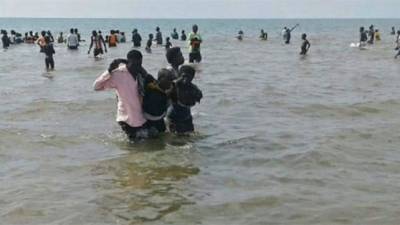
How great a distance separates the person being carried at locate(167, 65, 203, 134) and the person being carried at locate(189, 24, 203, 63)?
489 inches

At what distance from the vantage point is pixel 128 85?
26.1 feet

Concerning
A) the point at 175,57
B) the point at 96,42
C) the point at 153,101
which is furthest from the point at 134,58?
the point at 96,42

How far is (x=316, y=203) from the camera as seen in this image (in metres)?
6.25

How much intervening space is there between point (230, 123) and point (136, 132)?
320 centimetres

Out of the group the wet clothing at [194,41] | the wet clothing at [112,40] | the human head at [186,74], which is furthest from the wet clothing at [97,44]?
the human head at [186,74]

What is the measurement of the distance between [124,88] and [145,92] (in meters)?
0.28

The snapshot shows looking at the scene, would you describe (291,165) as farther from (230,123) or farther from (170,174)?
(230,123)

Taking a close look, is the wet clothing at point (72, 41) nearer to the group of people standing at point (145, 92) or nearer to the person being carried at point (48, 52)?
the person being carried at point (48, 52)

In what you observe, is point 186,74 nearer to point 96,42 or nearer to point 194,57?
point 194,57

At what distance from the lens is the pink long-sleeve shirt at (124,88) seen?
790 cm

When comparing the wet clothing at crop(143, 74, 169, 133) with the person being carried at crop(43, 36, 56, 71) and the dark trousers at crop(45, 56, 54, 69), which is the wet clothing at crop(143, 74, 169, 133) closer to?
the person being carried at crop(43, 36, 56, 71)

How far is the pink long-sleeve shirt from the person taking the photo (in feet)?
25.9

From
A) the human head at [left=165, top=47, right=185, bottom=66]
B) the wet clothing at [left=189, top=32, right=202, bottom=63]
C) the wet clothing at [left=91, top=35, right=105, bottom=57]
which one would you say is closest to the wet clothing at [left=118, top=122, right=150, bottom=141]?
the human head at [left=165, top=47, right=185, bottom=66]

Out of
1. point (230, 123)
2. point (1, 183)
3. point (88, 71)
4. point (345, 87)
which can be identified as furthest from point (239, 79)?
point (1, 183)
